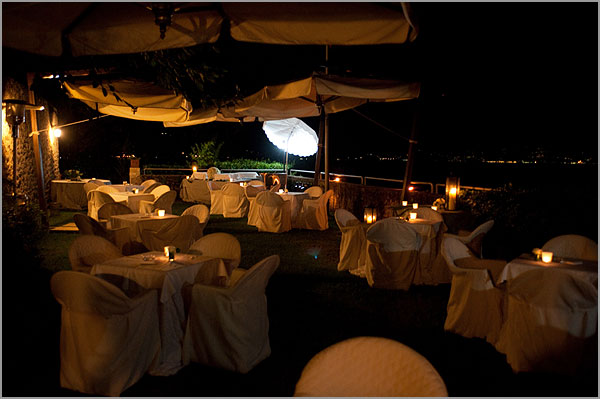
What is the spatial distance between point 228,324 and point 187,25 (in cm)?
213

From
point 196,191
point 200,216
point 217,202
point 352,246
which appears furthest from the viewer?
point 196,191

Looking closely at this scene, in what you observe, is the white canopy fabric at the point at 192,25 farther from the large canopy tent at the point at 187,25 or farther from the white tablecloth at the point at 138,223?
the white tablecloth at the point at 138,223

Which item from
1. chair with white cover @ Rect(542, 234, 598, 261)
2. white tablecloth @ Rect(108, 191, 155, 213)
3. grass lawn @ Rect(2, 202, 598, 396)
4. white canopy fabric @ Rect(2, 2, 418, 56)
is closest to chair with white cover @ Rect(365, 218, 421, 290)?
grass lawn @ Rect(2, 202, 598, 396)

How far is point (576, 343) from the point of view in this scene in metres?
3.12

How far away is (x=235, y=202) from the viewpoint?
1163 cm

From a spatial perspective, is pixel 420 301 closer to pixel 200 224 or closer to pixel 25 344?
pixel 200 224

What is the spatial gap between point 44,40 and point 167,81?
264 cm

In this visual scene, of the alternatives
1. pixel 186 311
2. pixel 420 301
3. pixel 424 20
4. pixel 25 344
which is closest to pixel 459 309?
pixel 420 301

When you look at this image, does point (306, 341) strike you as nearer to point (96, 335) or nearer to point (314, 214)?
point (96, 335)

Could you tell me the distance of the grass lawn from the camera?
306cm

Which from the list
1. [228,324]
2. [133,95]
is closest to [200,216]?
[133,95]

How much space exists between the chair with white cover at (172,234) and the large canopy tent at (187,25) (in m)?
3.23

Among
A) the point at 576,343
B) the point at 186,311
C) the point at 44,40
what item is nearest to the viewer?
the point at 44,40

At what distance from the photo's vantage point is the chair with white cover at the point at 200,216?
20.8 feet
